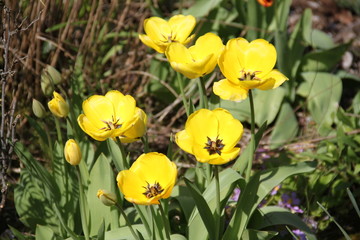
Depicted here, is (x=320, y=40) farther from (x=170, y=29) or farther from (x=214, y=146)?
(x=214, y=146)

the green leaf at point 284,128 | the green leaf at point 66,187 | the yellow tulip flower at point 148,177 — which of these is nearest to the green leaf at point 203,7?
the green leaf at point 284,128

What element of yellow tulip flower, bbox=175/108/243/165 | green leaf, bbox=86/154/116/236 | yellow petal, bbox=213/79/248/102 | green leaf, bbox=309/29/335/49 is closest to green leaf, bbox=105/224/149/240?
green leaf, bbox=86/154/116/236

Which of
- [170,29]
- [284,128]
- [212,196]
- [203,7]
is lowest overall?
[284,128]

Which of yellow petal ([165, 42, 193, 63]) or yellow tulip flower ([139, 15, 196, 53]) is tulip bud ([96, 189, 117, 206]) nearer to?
yellow petal ([165, 42, 193, 63])

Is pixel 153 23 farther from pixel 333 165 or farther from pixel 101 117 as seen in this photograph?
pixel 333 165

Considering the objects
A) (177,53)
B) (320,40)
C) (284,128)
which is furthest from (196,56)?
(320,40)

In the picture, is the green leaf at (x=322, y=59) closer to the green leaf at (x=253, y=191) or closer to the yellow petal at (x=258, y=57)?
the green leaf at (x=253, y=191)
